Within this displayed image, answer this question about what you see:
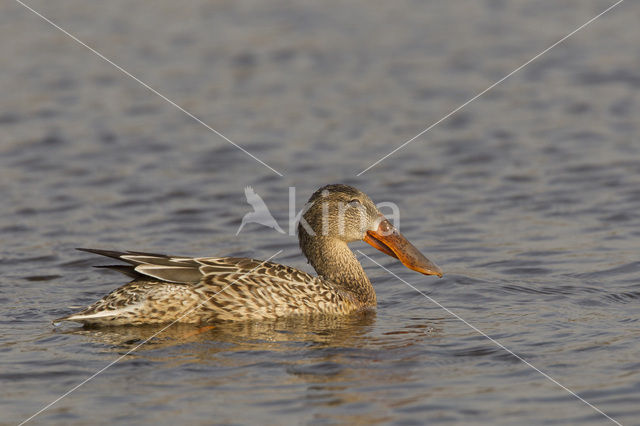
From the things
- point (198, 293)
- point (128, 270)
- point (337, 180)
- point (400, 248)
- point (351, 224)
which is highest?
point (337, 180)

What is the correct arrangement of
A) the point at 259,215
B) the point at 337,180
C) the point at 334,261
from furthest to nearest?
the point at 337,180 < the point at 259,215 < the point at 334,261

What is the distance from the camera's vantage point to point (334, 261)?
9.83m

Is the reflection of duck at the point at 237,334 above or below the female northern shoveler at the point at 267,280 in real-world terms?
below

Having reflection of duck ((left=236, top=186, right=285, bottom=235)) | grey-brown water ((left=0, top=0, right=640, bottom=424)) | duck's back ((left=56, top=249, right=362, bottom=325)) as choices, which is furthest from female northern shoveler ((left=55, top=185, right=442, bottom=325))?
reflection of duck ((left=236, top=186, right=285, bottom=235))

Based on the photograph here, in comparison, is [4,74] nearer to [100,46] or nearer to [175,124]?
[100,46]

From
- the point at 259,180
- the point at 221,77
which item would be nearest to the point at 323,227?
the point at 259,180

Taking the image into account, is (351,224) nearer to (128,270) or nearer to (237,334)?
(237,334)

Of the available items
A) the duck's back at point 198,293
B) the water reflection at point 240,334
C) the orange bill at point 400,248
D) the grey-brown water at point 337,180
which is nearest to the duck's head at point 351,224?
the orange bill at point 400,248

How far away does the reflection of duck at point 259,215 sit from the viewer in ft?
39.1

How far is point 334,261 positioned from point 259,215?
256 centimetres

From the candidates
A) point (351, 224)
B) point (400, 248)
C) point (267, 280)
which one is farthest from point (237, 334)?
point (400, 248)

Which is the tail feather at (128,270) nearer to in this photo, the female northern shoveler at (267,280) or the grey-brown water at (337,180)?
the female northern shoveler at (267,280)

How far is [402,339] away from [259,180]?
5.50 metres

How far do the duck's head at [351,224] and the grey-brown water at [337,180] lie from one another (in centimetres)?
42
